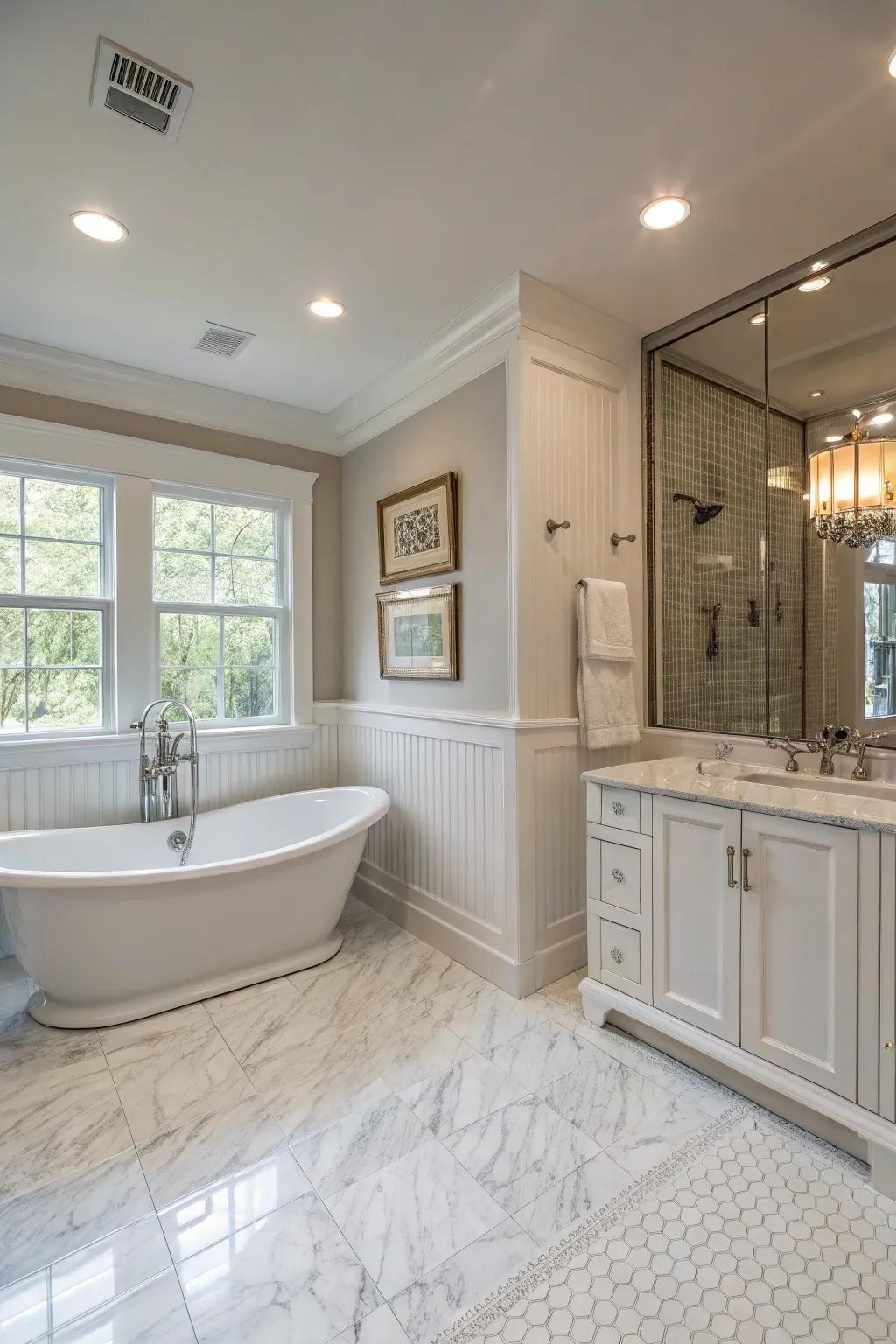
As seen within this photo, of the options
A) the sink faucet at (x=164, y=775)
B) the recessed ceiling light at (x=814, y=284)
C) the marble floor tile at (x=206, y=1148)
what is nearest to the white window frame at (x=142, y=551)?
the sink faucet at (x=164, y=775)

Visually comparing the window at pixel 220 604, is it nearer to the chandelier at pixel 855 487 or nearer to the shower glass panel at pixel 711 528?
the shower glass panel at pixel 711 528

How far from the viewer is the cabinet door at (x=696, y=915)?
5.87 feet

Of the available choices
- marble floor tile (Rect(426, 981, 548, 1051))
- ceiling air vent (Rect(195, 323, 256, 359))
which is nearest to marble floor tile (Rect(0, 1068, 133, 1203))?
marble floor tile (Rect(426, 981, 548, 1051))

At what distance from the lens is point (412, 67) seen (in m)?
1.45

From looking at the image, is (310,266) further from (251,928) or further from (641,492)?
(251,928)

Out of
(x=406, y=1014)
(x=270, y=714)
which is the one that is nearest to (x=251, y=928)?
(x=406, y=1014)

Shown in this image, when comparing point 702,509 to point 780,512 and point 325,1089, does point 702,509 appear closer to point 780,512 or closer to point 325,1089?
point 780,512

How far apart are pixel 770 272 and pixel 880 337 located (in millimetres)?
460

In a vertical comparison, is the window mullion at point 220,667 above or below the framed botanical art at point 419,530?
below

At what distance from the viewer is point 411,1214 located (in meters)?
1.46

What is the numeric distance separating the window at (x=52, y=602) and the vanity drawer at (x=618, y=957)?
7.79 feet

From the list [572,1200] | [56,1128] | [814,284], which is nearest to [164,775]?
[56,1128]

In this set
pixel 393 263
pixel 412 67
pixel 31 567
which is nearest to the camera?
pixel 412 67

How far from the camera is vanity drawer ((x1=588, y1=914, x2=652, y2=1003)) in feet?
6.66
